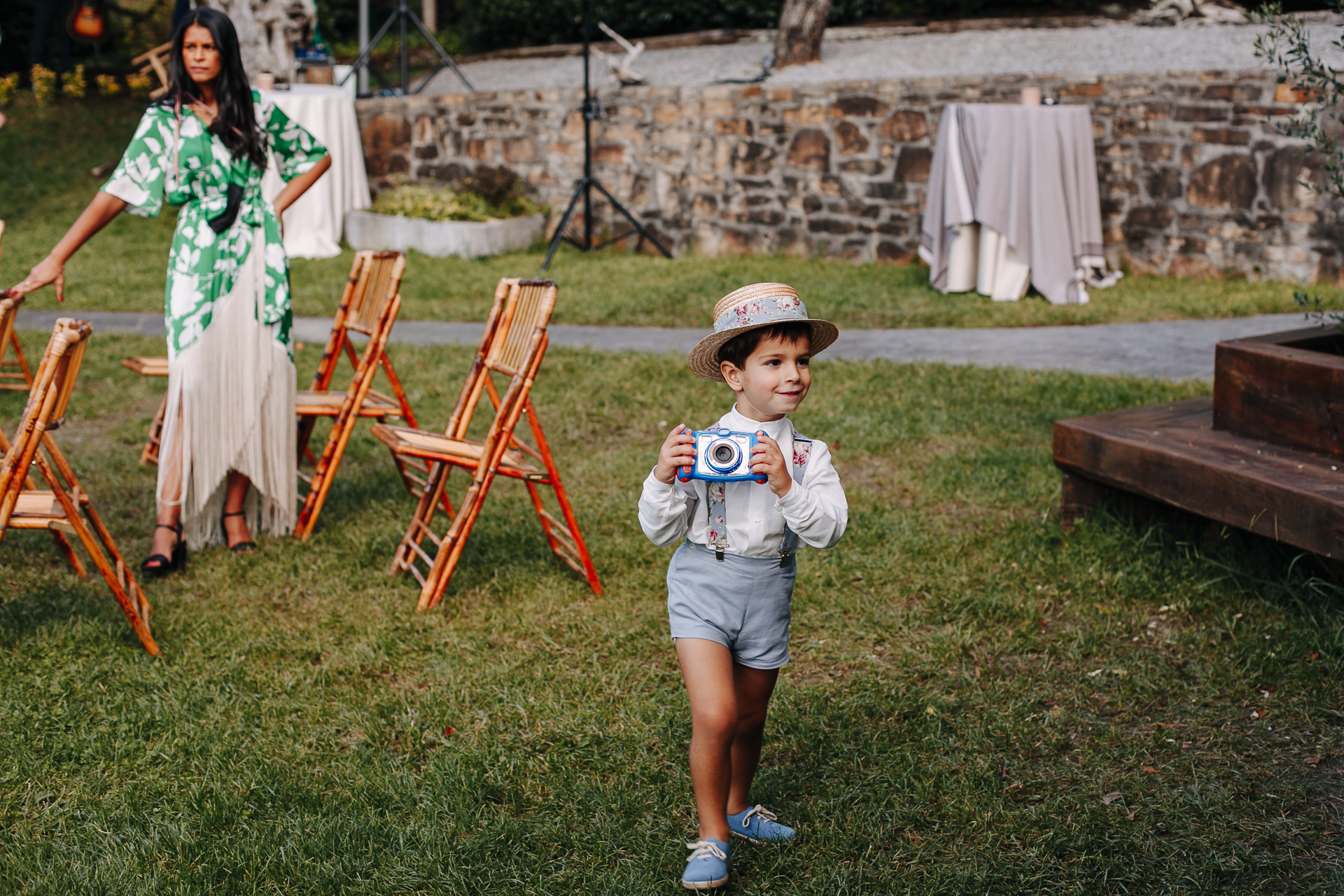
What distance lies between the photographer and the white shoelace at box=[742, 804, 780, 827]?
2.71 metres

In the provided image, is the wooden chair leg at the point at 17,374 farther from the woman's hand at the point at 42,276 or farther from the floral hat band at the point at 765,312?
the floral hat band at the point at 765,312

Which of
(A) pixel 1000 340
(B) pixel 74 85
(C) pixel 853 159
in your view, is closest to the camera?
(A) pixel 1000 340

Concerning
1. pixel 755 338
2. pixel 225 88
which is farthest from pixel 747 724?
pixel 225 88

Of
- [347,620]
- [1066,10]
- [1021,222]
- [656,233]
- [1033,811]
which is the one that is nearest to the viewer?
[1033,811]

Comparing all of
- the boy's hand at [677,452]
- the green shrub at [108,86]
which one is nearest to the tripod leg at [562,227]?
the green shrub at [108,86]

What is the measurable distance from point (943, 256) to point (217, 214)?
6.06m

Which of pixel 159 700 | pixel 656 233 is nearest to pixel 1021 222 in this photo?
pixel 656 233

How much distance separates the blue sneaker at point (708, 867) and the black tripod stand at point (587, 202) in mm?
8307

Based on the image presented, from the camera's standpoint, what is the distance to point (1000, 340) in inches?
299

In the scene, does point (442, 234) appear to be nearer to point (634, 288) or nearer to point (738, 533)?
point (634, 288)

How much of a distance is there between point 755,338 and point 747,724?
85 centimetres

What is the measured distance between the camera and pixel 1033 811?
2793mm

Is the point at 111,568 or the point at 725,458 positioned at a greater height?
the point at 725,458

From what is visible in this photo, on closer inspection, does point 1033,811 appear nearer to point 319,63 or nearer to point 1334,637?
point 1334,637
